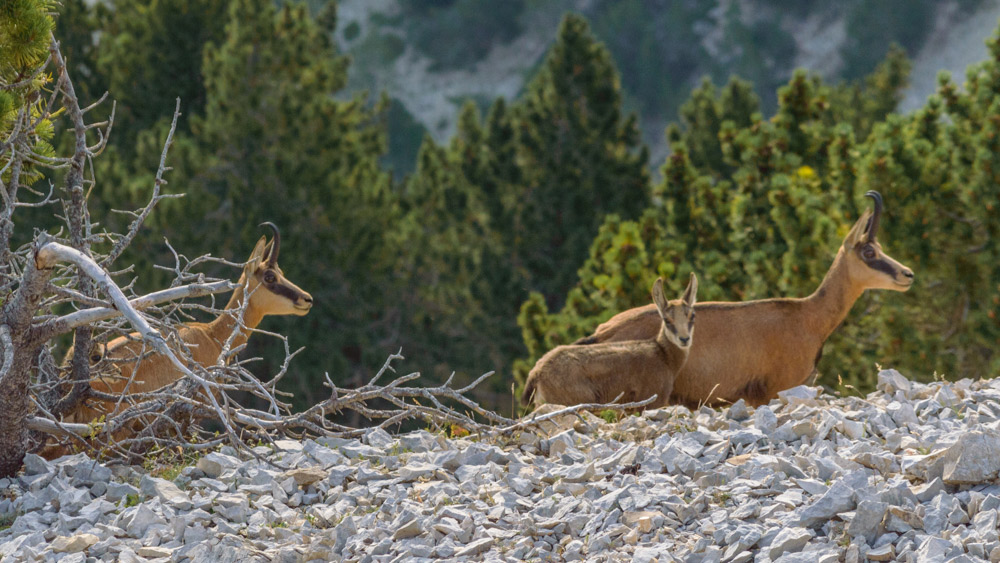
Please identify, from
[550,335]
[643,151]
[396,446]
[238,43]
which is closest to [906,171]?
[550,335]

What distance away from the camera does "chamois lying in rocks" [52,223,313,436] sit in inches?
254

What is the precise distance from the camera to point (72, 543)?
441 centimetres

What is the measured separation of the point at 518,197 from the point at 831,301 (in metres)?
12.3

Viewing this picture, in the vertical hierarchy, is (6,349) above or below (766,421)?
above

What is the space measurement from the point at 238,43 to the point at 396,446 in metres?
15.9

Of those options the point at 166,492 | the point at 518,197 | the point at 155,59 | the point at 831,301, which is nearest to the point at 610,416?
the point at 166,492

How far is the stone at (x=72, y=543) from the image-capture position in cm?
441

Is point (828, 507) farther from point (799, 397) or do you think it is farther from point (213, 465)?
point (213, 465)

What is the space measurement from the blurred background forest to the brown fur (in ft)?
16.4

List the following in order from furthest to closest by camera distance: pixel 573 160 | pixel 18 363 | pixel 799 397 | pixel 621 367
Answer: pixel 573 160 < pixel 621 367 < pixel 799 397 < pixel 18 363

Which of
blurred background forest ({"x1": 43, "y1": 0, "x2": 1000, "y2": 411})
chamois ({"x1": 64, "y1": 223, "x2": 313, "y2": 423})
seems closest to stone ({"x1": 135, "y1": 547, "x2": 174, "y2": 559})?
chamois ({"x1": 64, "y1": 223, "x2": 313, "y2": 423})

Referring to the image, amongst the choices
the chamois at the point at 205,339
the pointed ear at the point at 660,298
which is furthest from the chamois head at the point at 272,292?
the pointed ear at the point at 660,298

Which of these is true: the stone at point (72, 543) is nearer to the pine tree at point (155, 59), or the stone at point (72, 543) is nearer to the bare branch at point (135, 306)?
the bare branch at point (135, 306)

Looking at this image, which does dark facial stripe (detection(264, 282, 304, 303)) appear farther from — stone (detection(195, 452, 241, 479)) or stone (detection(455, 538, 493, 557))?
stone (detection(455, 538, 493, 557))
